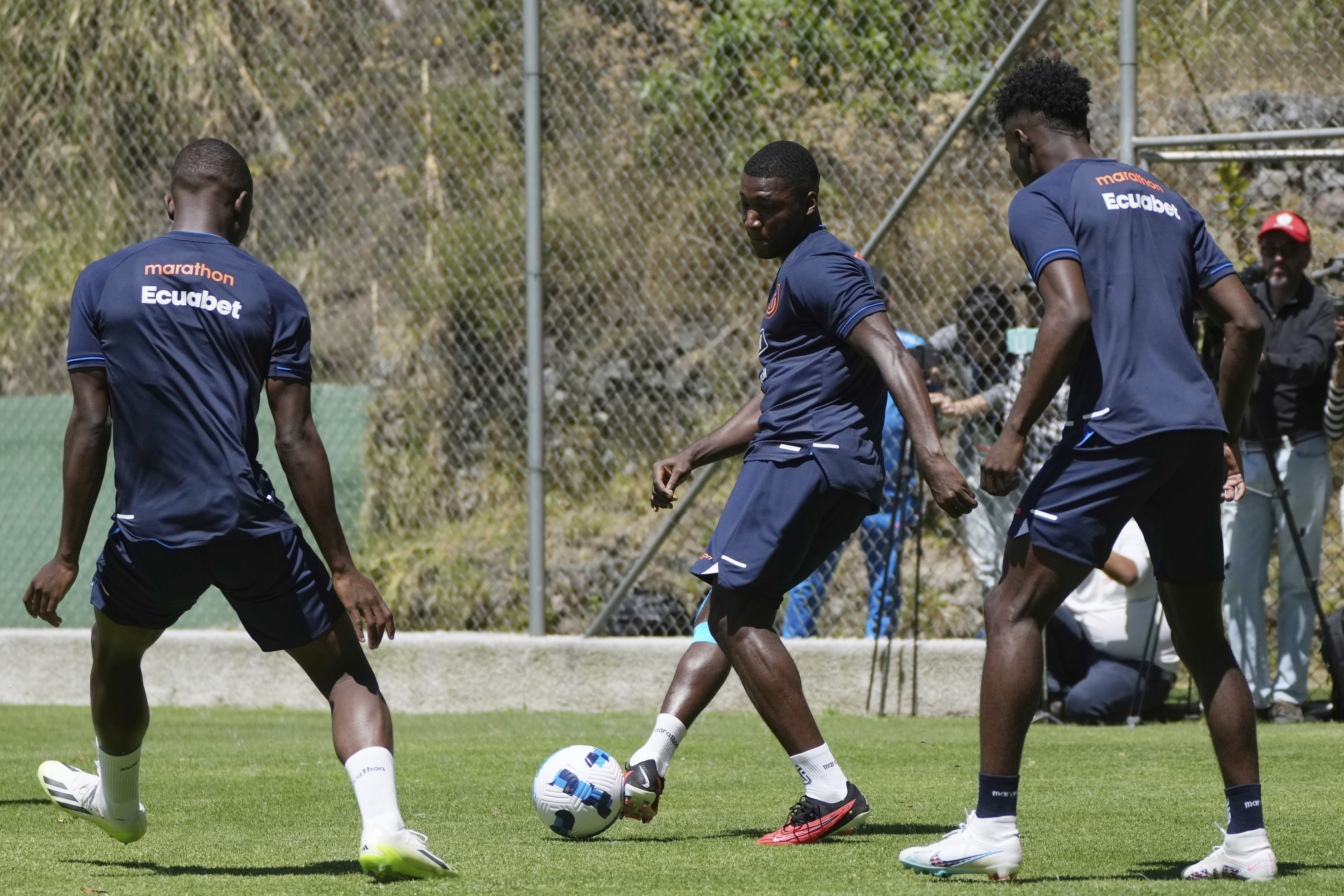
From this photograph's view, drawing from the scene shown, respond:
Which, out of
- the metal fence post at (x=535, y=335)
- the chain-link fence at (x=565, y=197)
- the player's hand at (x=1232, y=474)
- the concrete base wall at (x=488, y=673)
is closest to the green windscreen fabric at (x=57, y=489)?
the chain-link fence at (x=565, y=197)

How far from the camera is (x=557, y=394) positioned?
31.7ft

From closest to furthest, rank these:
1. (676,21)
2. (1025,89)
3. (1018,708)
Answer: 1. (1018,708)
2. (1025,89)
3. (676,21)

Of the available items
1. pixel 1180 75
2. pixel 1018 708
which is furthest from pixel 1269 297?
pixel 1018 708

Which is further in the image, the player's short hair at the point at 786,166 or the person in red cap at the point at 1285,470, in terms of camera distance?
the person in red cap at the point at 1285,470

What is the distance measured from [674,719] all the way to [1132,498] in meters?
1.71

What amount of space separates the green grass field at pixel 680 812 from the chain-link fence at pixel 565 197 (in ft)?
6.64

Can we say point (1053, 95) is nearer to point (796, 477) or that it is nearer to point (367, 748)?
point (796, 477)

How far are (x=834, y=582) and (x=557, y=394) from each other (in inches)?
82.6

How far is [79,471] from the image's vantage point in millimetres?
4152

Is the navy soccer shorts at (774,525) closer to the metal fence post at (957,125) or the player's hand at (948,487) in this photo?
the player's hand at (948,487)

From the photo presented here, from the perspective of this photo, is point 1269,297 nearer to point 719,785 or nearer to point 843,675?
point 843,675

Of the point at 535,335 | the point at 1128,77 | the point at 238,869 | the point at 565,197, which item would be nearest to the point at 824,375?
the point at 238,869

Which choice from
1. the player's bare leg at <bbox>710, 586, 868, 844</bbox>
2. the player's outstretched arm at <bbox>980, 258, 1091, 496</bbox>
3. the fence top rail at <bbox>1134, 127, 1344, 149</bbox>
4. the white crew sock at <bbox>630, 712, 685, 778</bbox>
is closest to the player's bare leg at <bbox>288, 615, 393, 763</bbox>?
the white crew sock at <bbox>630, 712, 685, 778</bbox>

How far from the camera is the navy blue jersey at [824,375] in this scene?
4645 millimetres
